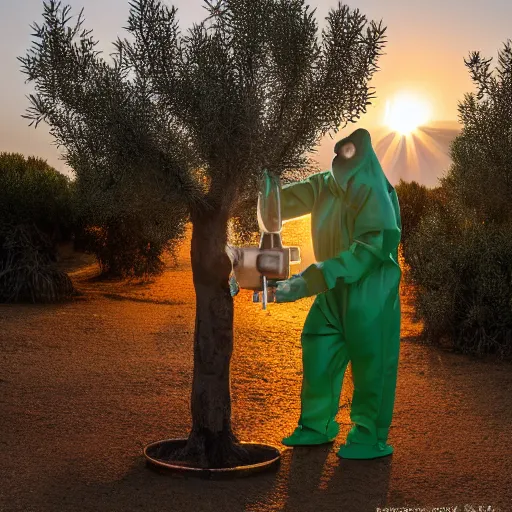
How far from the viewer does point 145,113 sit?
4.75 m

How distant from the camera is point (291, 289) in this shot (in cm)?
502

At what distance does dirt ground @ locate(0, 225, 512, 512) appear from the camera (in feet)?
16.2

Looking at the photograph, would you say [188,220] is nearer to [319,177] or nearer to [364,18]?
[319,177]

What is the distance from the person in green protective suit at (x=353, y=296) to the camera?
533 cm

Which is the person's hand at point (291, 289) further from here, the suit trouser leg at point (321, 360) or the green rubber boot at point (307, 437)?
the green rubber boot at point (307, 437)

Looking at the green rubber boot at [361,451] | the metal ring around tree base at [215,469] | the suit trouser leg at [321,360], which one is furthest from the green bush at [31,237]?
the green rubber boot at [361,451]

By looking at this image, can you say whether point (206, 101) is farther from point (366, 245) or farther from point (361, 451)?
point (361, 451)

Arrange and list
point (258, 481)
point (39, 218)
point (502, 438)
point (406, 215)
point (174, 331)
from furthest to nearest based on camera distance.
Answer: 1. point (406, 215)
2. point (39, 218)
3. point (174, 331)
4. point (502, 438)
5. point (258, 481)

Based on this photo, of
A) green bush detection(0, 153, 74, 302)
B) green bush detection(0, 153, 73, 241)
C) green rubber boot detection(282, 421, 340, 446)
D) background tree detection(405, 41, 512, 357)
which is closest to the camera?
green rubber boot detection(282, 421, 340, 446)

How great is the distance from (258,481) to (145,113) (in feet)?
7.61

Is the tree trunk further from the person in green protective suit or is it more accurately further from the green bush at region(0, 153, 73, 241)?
the green bush at region(0, 153, 73, 241)

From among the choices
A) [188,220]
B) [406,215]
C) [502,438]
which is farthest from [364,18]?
[406,215]

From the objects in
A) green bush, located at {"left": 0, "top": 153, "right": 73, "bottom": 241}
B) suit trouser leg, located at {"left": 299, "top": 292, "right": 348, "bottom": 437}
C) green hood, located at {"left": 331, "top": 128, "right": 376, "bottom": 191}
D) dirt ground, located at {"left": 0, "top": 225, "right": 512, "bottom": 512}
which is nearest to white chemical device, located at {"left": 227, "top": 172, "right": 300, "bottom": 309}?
green hood, located at {"left": 331, "top": 128, "right": 376, "bottom": 191}

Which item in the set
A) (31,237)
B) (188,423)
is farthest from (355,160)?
(31,237)
